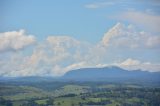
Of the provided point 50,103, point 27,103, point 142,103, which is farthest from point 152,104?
point 27,103

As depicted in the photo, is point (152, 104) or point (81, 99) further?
point (81, 99)

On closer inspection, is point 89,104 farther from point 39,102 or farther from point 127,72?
point 127,72

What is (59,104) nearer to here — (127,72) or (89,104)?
(89,104)

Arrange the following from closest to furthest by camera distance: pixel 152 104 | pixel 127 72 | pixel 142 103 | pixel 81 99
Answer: pixel 152 104, pixel 142 103, pixel 81 99, pixel 127 72

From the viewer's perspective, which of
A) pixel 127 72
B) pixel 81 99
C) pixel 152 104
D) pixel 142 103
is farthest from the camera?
pixel 127 72

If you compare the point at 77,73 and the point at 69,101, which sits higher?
the point at 77,73

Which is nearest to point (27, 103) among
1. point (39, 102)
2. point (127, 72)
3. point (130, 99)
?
point (39, 102)

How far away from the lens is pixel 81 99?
37281 mm

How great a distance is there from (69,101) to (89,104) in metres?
1.92

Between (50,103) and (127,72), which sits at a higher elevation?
(127,72)

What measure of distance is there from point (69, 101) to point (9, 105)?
215 inches

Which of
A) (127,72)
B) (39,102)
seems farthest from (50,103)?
(127,72)

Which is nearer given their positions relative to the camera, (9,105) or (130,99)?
(9,105)

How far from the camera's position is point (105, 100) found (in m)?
36.8
